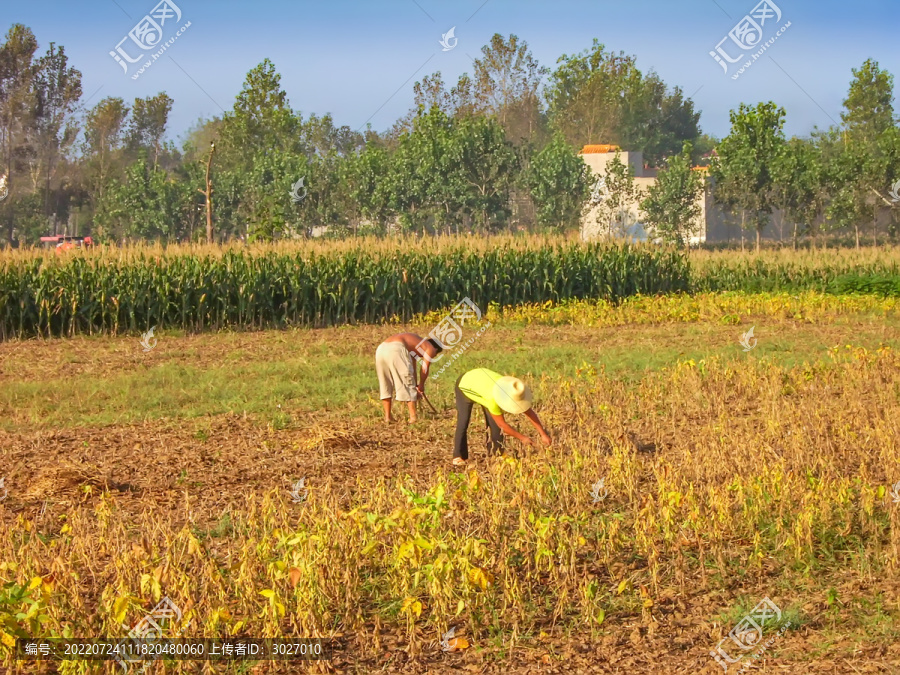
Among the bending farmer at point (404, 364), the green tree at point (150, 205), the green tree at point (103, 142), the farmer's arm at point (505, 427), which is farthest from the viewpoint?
the green tree at point (103, 142)

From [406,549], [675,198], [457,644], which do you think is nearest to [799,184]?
[675,198]

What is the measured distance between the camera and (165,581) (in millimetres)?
5281

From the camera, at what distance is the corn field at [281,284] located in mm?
18844

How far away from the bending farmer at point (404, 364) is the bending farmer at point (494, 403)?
1.53 m

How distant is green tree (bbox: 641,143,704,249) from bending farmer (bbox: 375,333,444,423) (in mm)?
38765

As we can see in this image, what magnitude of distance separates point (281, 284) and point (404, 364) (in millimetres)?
10653

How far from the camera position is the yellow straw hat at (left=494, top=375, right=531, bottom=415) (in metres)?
7.64

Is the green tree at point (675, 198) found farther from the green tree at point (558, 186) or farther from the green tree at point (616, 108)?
the green tree at point (616, 108)

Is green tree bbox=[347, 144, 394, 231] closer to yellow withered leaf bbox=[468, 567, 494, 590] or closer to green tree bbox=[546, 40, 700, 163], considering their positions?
green tree bbox=[546, 40, 700, 163]

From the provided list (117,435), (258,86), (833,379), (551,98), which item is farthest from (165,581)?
(551,98)

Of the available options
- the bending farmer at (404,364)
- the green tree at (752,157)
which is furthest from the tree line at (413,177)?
the bending farmer at (404,364)

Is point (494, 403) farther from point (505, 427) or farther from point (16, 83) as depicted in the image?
point (16, 83)

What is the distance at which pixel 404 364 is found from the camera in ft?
33.3

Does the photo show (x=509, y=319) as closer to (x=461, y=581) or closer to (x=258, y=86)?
(x=461, y=581)
